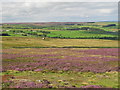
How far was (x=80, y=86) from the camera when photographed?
73.4 ft

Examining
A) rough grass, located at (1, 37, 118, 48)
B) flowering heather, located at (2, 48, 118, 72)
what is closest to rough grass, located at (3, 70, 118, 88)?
flowering heather, located at (2, 48, 118, 72)

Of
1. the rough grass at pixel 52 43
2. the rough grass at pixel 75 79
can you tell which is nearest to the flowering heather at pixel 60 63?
the rough grass at pixel 75 79

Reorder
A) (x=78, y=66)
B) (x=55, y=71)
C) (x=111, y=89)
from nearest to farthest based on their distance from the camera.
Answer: (x=111, y=89) < (x=55, y=71) < (x=78, y=66)

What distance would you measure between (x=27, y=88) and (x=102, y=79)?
1251cm

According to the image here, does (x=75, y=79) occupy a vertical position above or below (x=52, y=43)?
above

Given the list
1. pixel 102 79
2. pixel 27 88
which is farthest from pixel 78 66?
pixel 27 88

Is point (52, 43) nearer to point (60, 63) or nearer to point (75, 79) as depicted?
point (60, 63)

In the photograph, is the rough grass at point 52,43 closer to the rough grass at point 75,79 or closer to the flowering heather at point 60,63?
the flowering heather at point 60,63

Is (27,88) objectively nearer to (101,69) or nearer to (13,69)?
(13,69)

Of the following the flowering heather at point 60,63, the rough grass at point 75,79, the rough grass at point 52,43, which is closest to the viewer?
the rough grass at point 75,79

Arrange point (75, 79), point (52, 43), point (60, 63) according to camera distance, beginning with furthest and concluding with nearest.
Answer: point (52, 43) < point (60, 63) < point (75, 79)

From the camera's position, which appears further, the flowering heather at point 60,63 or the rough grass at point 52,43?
the rough grass at point 52,43

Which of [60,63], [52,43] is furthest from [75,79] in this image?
[52,43]

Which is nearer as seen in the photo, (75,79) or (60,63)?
(75,79)
